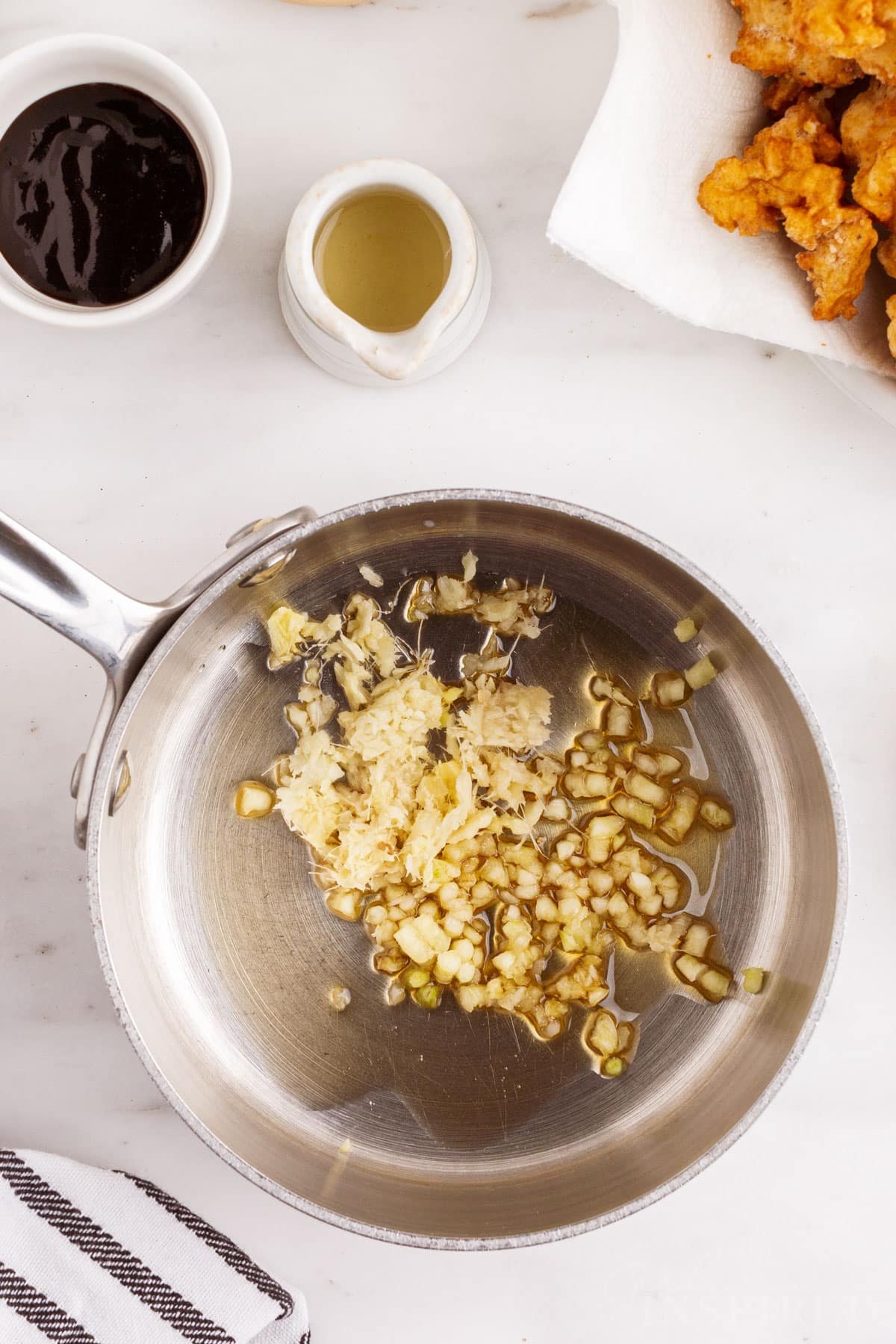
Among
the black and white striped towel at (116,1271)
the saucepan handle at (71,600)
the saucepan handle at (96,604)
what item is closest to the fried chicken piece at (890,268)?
the saucepan handle at (96,604)

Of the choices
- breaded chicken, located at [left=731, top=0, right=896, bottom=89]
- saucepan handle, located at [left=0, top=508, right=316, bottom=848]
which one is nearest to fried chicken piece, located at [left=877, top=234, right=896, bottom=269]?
breaded chicken, located at [left=731, top=0, right=896, bottom=89]

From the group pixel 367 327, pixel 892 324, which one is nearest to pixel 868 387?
pixel 892 324

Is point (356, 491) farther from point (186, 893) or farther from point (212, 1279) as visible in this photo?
point (212, 1279)

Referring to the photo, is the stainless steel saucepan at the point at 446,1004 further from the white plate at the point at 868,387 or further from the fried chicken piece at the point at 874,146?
the fried chicken piece at the point at 874,146

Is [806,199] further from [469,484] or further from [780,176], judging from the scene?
[469,484]

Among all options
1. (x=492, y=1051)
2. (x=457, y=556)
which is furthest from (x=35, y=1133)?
(x=457, y=556)

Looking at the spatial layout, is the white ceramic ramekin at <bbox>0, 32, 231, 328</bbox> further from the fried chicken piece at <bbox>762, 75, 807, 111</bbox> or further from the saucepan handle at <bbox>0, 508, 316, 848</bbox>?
the fried chicken piece at <bbox>762, 75, 807, 111</bbox>
